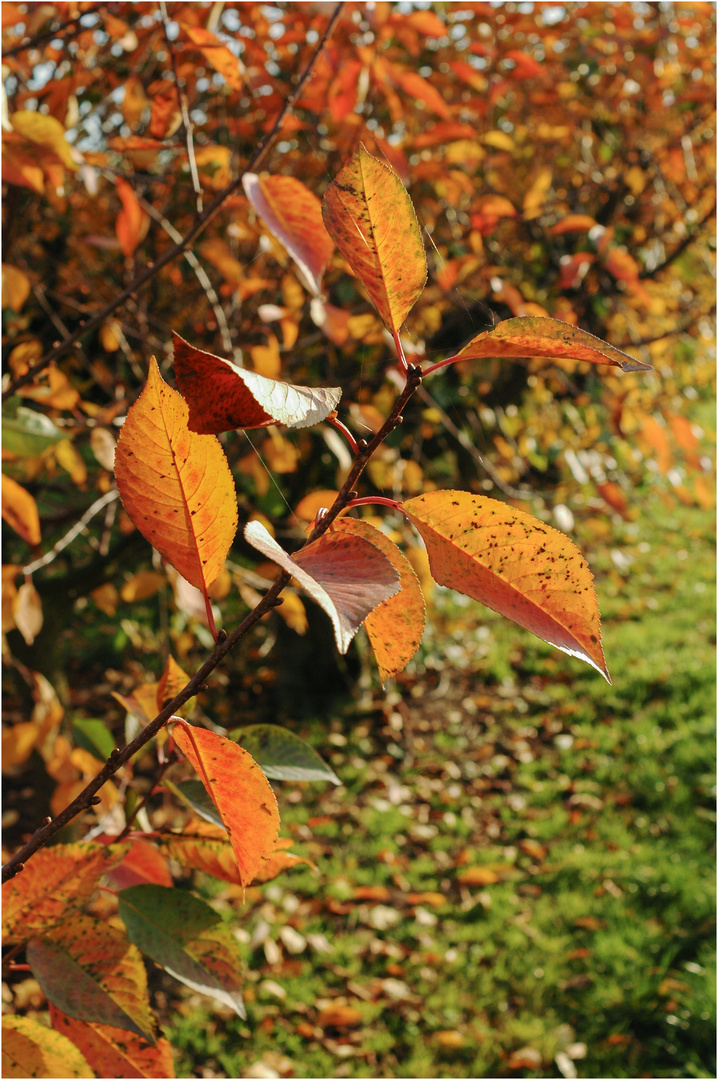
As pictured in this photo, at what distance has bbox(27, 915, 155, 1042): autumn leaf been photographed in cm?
52

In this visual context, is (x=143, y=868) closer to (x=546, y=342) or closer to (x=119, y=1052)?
(x=119, y=1052)

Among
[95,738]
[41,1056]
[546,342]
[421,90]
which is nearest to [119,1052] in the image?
[41,1056]

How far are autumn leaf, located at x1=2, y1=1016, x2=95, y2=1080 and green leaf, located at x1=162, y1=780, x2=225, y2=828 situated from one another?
173mm

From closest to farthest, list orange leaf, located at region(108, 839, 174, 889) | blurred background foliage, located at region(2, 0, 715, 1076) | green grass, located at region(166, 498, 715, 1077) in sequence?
1. orange leaf, located at region(108, 839, 174, 889)
2. blurred background foliage, located at region(2, 0, 715, 1076)
3. green grass, located at region(166, 498, 715, 1077)

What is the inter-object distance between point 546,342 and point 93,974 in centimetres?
50

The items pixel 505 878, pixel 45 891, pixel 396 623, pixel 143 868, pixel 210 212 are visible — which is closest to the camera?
pixel 396 623

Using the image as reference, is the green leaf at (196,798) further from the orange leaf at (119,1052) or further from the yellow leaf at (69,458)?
the yellow leaf at (69,458)

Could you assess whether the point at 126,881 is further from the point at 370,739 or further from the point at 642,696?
the point at 642,696

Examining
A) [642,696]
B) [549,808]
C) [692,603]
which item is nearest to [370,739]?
[549,808]

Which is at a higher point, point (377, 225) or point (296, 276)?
point (377, 225)

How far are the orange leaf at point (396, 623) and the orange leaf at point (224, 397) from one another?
0.11m

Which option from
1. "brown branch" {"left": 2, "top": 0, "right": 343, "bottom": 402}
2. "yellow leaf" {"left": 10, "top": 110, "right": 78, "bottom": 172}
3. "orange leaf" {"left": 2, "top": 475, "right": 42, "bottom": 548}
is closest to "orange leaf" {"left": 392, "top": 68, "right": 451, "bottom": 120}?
"brown branch" {"left": 2, "top": 0, "right": 343, "bottom": 402}

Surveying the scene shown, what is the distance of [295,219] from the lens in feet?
2.59

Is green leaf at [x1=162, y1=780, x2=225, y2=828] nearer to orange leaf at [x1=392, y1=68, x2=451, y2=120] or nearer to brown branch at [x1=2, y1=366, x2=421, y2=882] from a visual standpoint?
brown branch at [x1=2, y1=366, x2=421, y2=882]
